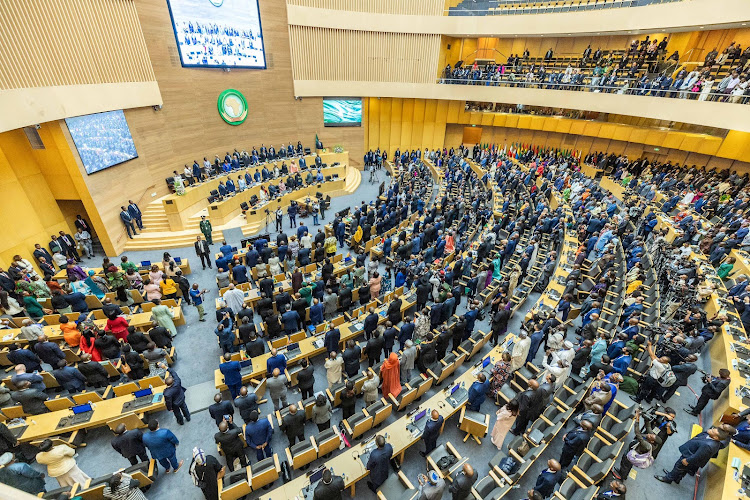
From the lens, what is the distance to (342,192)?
20891 mm

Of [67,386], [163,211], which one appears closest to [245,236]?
[163,211]

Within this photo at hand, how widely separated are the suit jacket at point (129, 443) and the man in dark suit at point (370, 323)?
466 cm

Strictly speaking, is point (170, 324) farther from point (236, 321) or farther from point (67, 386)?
point (67, 386)

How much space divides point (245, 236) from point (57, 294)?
23.0 feet

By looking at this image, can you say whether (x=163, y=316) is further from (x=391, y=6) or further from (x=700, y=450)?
(x=391, y=6)

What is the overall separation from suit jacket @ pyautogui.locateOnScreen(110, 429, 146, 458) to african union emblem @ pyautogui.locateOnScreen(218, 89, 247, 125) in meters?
18.7

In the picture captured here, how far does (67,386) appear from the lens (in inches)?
276

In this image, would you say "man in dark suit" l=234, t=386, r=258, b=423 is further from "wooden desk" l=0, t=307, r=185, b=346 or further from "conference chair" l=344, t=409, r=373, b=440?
"wooden desk" l=0, t=307, r=185, b=346

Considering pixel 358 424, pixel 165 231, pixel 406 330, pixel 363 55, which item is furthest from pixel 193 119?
pixel 358 424

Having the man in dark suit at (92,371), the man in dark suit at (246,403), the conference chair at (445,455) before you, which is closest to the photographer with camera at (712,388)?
the conference chair at (445,455)

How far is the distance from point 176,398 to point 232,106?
18427 mm

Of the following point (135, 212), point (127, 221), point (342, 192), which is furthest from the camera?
point (342, 192)

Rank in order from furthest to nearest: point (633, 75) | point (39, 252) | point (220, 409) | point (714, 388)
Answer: point (633, 75) < point (39, 252) < point (714, 388) < point (220, 409)

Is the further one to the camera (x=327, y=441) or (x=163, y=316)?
(x=163, y=316)
